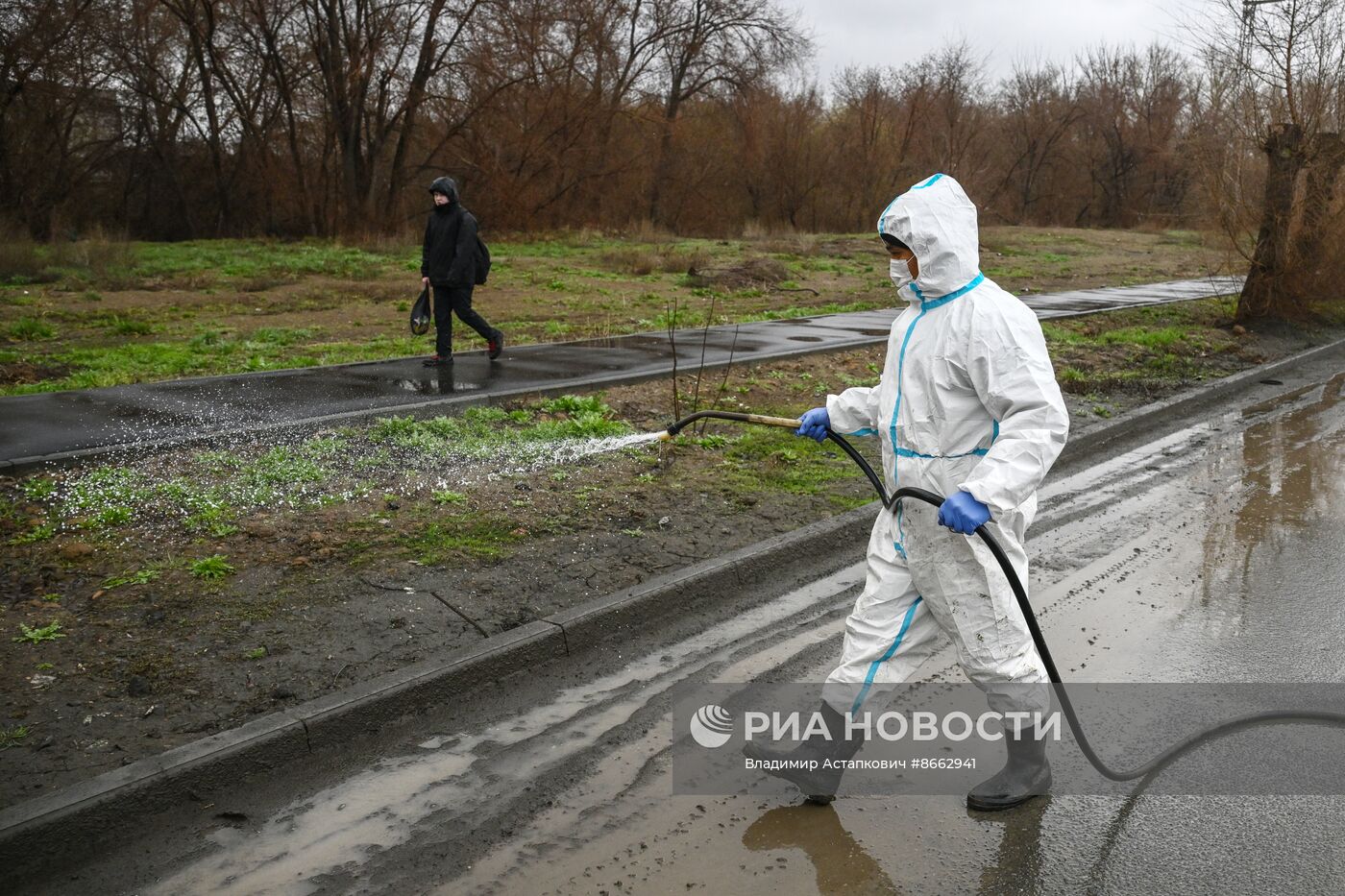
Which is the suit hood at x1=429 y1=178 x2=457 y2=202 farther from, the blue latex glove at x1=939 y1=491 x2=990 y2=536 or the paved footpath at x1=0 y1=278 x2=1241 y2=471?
the blue latex glove at x1=939 y1=491 x2=990 y2=536

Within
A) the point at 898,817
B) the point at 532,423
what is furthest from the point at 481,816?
the point at 532,423

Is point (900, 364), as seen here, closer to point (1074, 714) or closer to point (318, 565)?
point (1074, 714)

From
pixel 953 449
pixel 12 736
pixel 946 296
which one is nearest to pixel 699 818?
pixel 953 449

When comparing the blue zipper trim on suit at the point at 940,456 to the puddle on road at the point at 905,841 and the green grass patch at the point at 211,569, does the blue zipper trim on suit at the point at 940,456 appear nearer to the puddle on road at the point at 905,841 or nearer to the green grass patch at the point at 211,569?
the puddle on road at the point at 905,841

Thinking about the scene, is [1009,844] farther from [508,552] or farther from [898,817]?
[508,552]

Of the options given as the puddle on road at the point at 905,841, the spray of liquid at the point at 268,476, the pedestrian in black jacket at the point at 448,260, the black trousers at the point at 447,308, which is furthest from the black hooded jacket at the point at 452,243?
the puddle on road at the point at 905,841

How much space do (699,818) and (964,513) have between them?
131 centimetres

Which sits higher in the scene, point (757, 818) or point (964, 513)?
point (964, 513)

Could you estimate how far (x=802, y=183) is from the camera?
3941 cm

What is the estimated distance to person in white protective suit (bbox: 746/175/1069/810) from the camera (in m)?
3.19

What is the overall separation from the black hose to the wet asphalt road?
0.16 meters

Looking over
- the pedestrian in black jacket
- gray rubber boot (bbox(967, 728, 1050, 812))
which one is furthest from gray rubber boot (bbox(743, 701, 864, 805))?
the pedestrian in black jacket

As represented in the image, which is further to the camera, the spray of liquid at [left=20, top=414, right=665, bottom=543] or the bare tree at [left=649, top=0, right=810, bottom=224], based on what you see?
the bare tree at [left=649, top=0, right=810, bottom=224]

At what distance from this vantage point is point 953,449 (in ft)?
11.1
